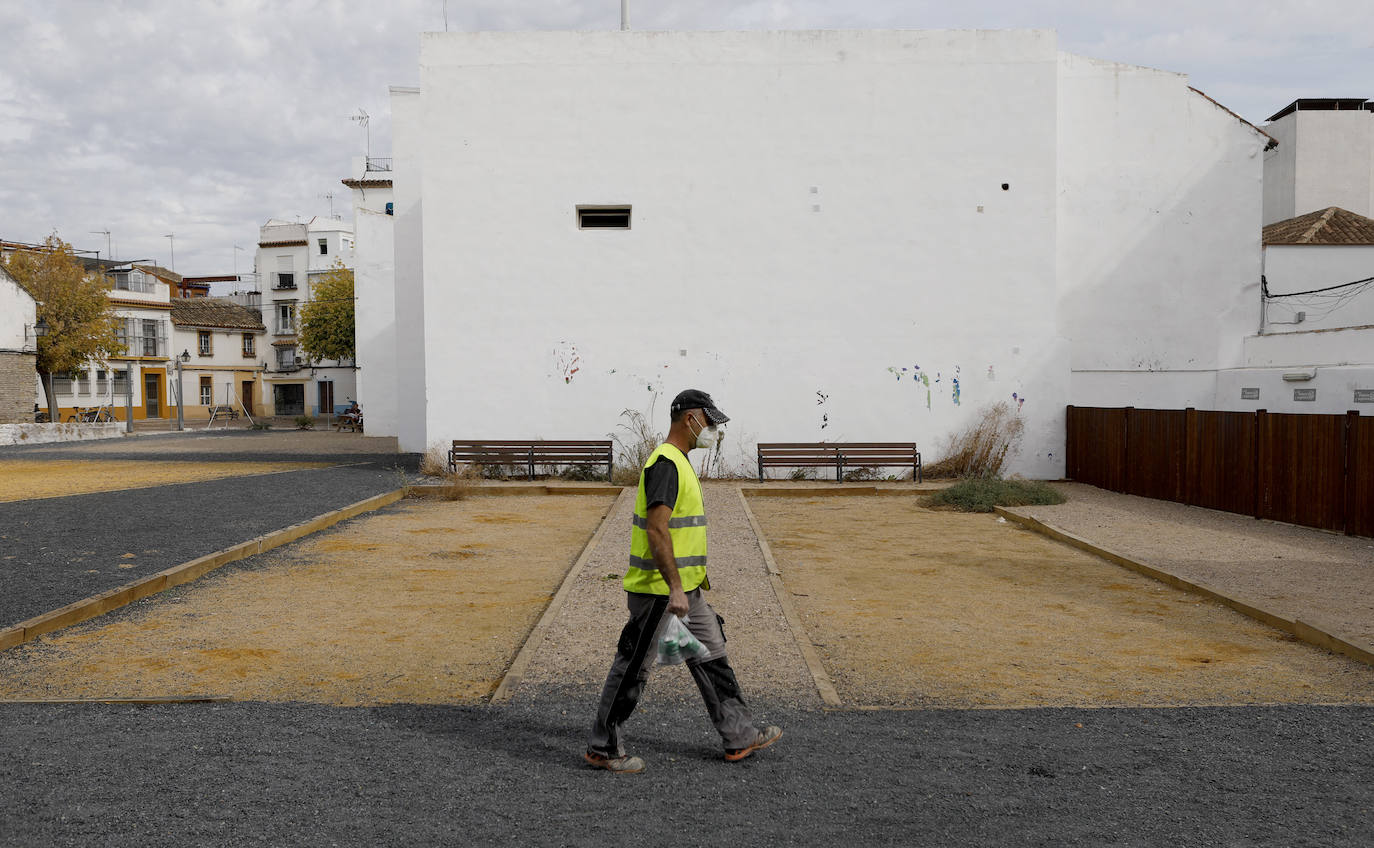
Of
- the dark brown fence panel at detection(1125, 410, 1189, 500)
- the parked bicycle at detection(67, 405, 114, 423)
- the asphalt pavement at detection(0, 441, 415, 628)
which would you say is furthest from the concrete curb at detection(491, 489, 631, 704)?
the parked bicycle at detection(67, 405, 114, 423)

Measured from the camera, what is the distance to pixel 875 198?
17.7 metres

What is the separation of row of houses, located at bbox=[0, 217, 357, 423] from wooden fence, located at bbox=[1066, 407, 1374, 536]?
4398 centimetres

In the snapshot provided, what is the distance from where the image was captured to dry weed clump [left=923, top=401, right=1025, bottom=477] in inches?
689

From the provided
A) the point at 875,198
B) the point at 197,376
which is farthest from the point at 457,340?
the point at 197,376

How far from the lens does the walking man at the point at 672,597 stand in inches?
167

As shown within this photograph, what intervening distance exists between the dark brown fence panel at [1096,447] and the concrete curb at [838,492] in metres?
2.89

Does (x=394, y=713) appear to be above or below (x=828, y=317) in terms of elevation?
below

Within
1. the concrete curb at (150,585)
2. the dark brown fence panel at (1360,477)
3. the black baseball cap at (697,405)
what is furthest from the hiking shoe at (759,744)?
the dark brown fence panel at (1360,477)

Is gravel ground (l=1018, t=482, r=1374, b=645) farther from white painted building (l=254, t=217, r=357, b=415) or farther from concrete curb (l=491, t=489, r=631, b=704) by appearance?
white painted building (l=254, t=217, r=357, b=415)

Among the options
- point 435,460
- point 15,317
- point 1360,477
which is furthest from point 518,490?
point 15,317

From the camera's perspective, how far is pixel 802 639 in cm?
643

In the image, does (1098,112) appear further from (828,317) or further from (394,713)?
(394,713)

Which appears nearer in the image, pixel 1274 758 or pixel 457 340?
pixel 1274 758

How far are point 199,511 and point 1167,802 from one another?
40.3 feet
